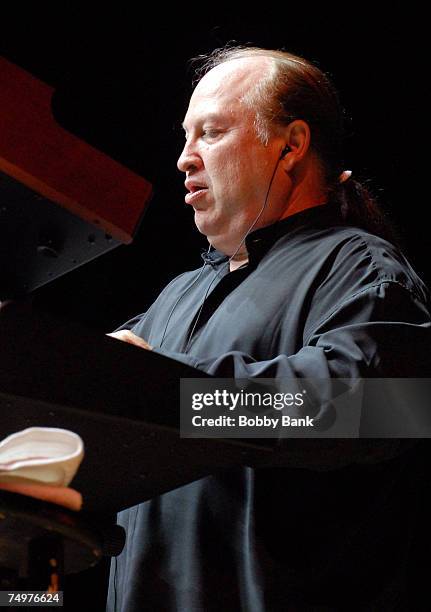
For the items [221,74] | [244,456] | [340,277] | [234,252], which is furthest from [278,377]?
[221,74]

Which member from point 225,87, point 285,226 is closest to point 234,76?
point 225,87

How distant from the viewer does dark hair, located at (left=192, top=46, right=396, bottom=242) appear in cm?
186

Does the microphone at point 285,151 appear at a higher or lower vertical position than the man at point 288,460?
higher

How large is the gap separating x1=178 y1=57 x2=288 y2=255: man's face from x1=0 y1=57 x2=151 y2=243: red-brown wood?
60 centimetres

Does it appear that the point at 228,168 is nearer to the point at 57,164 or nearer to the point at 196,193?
the point at 196,193

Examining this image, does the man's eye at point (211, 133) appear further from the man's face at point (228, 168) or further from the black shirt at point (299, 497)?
the black shirt at point (299, 497)

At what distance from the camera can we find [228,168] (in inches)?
70.7

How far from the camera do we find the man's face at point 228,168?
5.85 feet

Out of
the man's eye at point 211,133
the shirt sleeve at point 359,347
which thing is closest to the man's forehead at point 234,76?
the man's eye at point 211,133

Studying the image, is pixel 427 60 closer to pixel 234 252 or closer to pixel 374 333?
pixel 234 252

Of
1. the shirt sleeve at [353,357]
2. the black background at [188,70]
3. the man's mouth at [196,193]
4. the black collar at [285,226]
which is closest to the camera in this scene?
the shirt sleeve at [353,357]

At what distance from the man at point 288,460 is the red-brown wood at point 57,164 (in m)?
0.19

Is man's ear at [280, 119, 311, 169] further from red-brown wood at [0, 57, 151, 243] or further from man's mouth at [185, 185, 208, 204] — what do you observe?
red-brown wood at [0, 57, 151, 243]

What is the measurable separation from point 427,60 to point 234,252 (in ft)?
3.44
